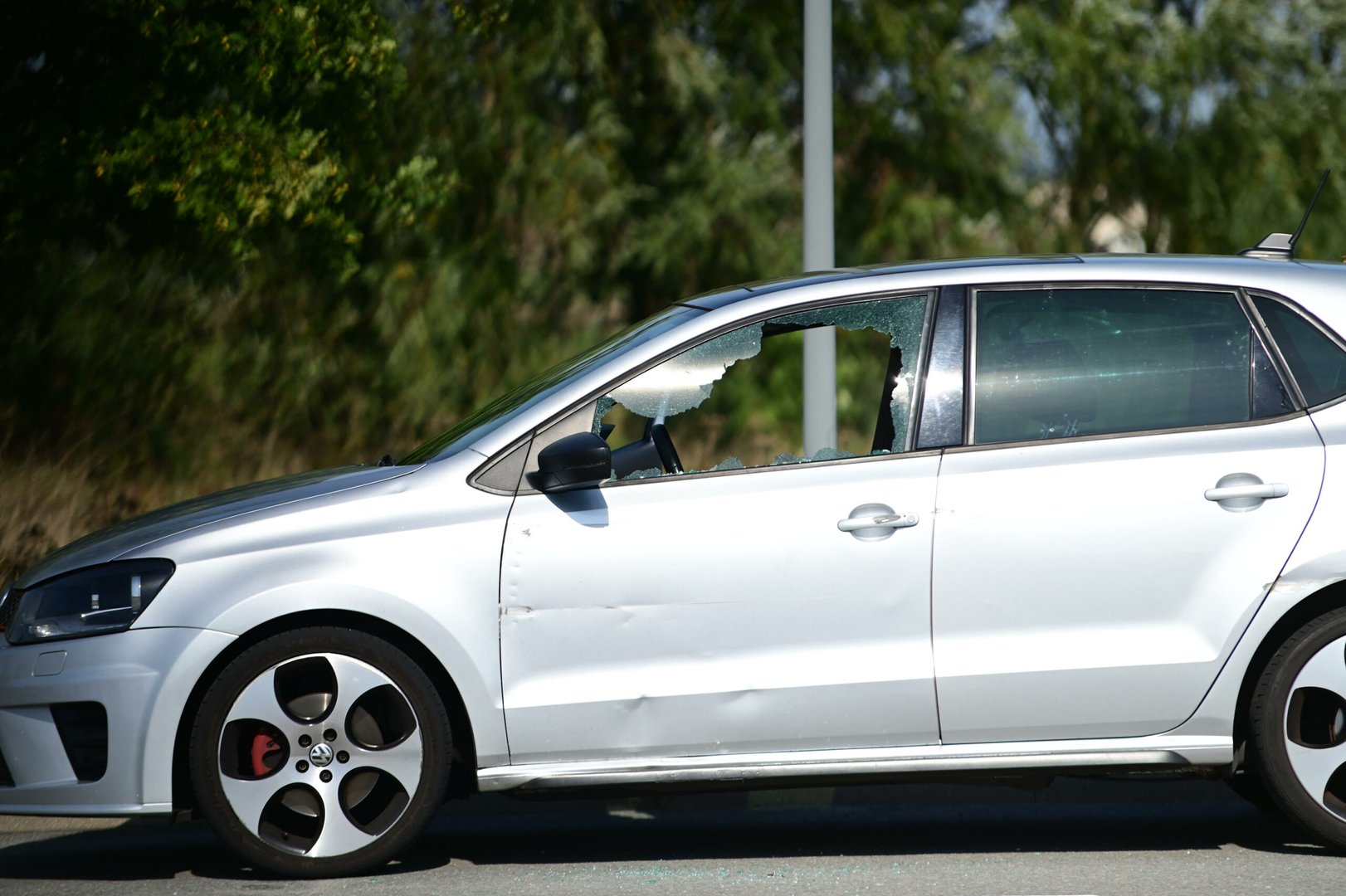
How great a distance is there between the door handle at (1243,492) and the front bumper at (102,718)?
2.88m

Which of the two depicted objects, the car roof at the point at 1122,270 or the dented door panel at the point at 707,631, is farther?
the car roof at the point at 1122,270

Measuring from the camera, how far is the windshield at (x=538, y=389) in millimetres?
4875

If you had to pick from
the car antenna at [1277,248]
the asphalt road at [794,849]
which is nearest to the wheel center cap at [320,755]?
the asphalt road at [794,849]

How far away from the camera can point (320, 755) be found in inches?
182

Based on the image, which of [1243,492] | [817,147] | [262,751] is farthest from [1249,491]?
[817,147]

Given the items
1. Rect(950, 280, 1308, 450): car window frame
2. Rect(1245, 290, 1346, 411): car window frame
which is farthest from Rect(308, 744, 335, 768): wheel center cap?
Rect(1245, 290, 1346, 411): car window frame

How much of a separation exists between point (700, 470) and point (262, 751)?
1513 mm

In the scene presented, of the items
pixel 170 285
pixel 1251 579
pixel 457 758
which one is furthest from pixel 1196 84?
pixel 457 758

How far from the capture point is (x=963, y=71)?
14.6 metres

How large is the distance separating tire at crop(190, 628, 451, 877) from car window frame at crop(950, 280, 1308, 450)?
1.80m

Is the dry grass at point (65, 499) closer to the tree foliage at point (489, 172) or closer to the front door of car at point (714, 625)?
the tree foliage at point (489, 172)

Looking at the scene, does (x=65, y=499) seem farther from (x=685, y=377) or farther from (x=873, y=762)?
(x=873, y=762)

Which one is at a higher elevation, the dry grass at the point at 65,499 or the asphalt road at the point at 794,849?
the dry grass at the point at 65,499

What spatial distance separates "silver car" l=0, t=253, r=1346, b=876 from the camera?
457cm
